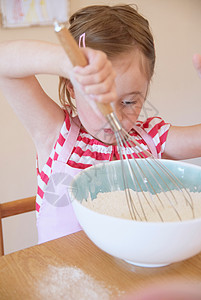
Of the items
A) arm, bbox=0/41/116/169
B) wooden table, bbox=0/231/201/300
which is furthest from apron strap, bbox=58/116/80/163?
wooden table, bbox=0/231/201/300

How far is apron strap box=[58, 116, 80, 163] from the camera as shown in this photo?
802mm

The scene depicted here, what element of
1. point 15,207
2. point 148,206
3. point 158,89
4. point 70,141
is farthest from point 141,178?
point 158,89

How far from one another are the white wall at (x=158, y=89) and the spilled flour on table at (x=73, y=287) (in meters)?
0.89

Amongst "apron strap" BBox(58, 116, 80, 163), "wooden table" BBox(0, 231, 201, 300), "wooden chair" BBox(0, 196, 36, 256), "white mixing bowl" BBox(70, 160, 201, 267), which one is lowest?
"wooden chair" BBox(0, 196, 36, 256)

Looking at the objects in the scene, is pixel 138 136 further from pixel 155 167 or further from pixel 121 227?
pixel 121 227

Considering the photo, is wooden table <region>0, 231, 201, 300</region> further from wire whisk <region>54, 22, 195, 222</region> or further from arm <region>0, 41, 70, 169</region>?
arm <region>0, 41, 70, 169</region>

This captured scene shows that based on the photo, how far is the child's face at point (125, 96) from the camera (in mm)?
710

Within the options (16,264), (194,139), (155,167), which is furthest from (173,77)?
(16,264)

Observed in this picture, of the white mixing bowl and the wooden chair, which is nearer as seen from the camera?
the white mixing bowl

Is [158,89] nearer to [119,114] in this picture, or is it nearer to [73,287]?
[119,114]

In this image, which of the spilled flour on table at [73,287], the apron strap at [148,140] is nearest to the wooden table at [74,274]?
the spilled flour on table at [73,287]

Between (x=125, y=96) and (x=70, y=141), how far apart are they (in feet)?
0.61

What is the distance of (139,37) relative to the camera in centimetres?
76

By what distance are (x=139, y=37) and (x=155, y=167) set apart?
0.98 feet
